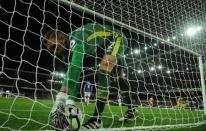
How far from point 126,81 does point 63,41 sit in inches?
53.7

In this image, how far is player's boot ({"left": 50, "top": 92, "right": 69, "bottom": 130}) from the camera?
2.13 m

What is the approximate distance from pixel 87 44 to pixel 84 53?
23 cm

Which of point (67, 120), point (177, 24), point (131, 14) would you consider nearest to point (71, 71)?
point (67, 120)

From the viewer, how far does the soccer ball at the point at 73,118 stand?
7.52 ft

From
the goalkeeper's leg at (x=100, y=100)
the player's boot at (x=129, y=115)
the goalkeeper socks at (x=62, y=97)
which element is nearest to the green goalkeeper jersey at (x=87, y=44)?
the goalkeeper socks at (x=62, y=97)

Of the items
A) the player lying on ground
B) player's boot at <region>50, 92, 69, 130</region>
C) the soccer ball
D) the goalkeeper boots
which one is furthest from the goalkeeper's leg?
the goalkeeper boots

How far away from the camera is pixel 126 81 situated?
3.74 meters

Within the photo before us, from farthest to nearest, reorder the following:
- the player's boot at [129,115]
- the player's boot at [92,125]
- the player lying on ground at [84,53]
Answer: the player's boot at [129,115]
the player's boot at [92,125]
the player lying on ground at [84,53]

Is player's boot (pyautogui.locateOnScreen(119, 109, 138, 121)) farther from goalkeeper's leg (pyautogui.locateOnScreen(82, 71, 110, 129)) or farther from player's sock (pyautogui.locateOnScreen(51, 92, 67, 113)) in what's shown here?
player's sock (pyautogui.locateOnScreen(51, 92, 67, 113))

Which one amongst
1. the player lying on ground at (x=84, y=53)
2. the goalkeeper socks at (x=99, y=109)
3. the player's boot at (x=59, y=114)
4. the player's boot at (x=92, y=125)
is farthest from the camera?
the goalkeeper socks at (x=99, y=109)

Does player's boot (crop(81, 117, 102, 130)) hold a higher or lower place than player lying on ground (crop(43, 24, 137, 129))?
lower

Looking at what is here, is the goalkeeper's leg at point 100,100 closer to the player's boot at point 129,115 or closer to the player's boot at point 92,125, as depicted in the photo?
the player's boot at point 92,125

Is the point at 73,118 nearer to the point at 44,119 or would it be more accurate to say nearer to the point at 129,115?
the point at 44,119

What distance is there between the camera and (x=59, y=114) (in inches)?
84.8
